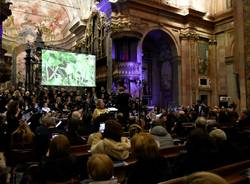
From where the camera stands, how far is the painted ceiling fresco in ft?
96.1

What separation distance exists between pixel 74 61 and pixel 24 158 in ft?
43.4

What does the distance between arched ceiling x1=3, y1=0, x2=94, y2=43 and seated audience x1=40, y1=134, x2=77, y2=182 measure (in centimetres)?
2636

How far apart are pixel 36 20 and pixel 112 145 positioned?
29.8 meters

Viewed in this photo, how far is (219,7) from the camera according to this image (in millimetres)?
21578

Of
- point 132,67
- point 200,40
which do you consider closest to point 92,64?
point 132,67

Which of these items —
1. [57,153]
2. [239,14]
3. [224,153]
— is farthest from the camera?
[239,14]

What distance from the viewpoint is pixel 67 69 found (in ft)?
55.4

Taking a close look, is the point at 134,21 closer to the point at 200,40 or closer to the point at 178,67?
the point at 178,67

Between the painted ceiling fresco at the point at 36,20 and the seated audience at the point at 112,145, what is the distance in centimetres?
2739

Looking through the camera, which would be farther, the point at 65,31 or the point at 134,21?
the point at 65,31

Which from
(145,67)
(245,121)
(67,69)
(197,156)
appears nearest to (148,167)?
(197,156)

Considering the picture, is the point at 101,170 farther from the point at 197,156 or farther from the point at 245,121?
the point at 245,121

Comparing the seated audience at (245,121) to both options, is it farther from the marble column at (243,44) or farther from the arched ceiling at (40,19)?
the arched ceiling at (40,19)

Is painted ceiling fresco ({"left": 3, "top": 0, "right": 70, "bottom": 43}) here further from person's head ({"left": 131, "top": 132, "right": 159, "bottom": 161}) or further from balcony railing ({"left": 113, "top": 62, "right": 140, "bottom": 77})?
person's head ({"left": 131, "top": 132, "right": 159, "bottom": 161})
